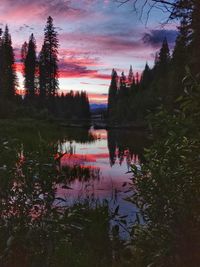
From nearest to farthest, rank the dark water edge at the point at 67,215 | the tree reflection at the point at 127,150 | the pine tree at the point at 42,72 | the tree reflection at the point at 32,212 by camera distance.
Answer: the dark water edge at the point at 67,215 < the tree reflection at the point at 32,212 < the tree reflection at the point at 127,150 < the pine tree at the point at 42,72

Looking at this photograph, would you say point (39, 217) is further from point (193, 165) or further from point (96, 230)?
point (96, 230)

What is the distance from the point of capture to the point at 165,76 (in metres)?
72.2

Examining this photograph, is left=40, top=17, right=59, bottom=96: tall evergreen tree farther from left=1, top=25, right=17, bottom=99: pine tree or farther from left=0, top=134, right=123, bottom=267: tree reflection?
left=0, top=134, right=123, bottom=267: tree reflection

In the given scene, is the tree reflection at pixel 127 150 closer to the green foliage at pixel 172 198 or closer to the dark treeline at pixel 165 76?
the dark treeline at pixel 165 76

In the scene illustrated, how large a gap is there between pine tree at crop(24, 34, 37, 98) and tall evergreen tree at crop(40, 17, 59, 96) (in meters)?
1.59

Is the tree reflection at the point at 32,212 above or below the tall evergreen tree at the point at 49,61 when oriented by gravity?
below

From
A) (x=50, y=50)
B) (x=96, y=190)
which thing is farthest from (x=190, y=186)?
(x=50, y=50)

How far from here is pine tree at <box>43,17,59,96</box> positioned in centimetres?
7656

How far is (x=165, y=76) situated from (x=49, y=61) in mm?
22183

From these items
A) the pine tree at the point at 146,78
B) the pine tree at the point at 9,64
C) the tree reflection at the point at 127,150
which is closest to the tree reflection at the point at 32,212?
the tree reflection at the point at 127,150

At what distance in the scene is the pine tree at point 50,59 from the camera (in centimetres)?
7656

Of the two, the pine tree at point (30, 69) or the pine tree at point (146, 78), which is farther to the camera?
the pine tree at point (146, 78)

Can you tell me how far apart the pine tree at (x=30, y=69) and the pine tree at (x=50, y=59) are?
2.50 meters

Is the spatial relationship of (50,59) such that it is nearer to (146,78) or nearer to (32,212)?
(146,78)
